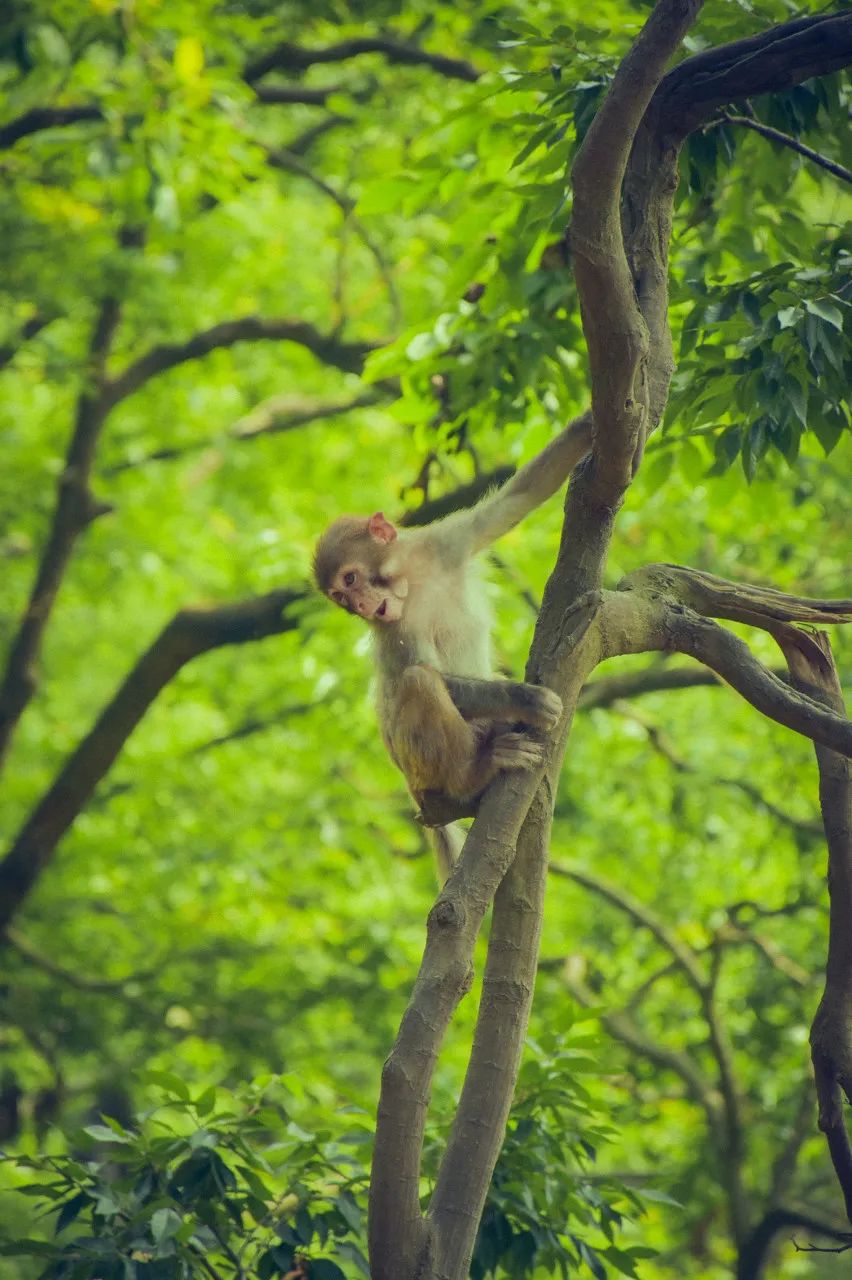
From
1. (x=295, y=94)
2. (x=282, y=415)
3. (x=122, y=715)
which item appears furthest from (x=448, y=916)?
(x=295, y=94)

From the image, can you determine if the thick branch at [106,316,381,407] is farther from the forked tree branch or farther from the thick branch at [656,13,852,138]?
the forked tree branch

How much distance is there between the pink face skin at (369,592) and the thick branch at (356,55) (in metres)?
5.22

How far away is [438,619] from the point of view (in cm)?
477

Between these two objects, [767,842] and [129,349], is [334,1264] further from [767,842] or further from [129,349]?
[129,349]

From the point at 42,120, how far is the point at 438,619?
5.44 metres

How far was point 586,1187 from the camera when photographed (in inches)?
158

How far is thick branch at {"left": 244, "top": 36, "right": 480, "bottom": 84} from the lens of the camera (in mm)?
9188

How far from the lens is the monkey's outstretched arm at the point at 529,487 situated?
3930 mm

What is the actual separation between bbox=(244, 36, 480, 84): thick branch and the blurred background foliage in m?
0.03

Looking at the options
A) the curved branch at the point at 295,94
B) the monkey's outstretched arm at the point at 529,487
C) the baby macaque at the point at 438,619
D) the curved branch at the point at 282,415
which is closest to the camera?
the monkey's outstretched arm at the point at 529,487

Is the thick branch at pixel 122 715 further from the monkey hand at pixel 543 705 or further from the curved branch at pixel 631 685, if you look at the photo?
the monkey hand at pixel 543 705

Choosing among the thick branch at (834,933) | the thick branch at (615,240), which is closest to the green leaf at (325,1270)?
the thick branch at (834,933)

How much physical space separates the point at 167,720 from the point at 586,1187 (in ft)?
35.1

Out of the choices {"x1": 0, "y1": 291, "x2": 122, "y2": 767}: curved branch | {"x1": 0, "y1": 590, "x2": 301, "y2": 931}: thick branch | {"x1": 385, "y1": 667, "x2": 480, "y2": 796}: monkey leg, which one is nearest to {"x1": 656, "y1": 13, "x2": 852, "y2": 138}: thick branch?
{"x1": 385, "y1": 667, "x2": 480, "y2": 796}: monkey leg
